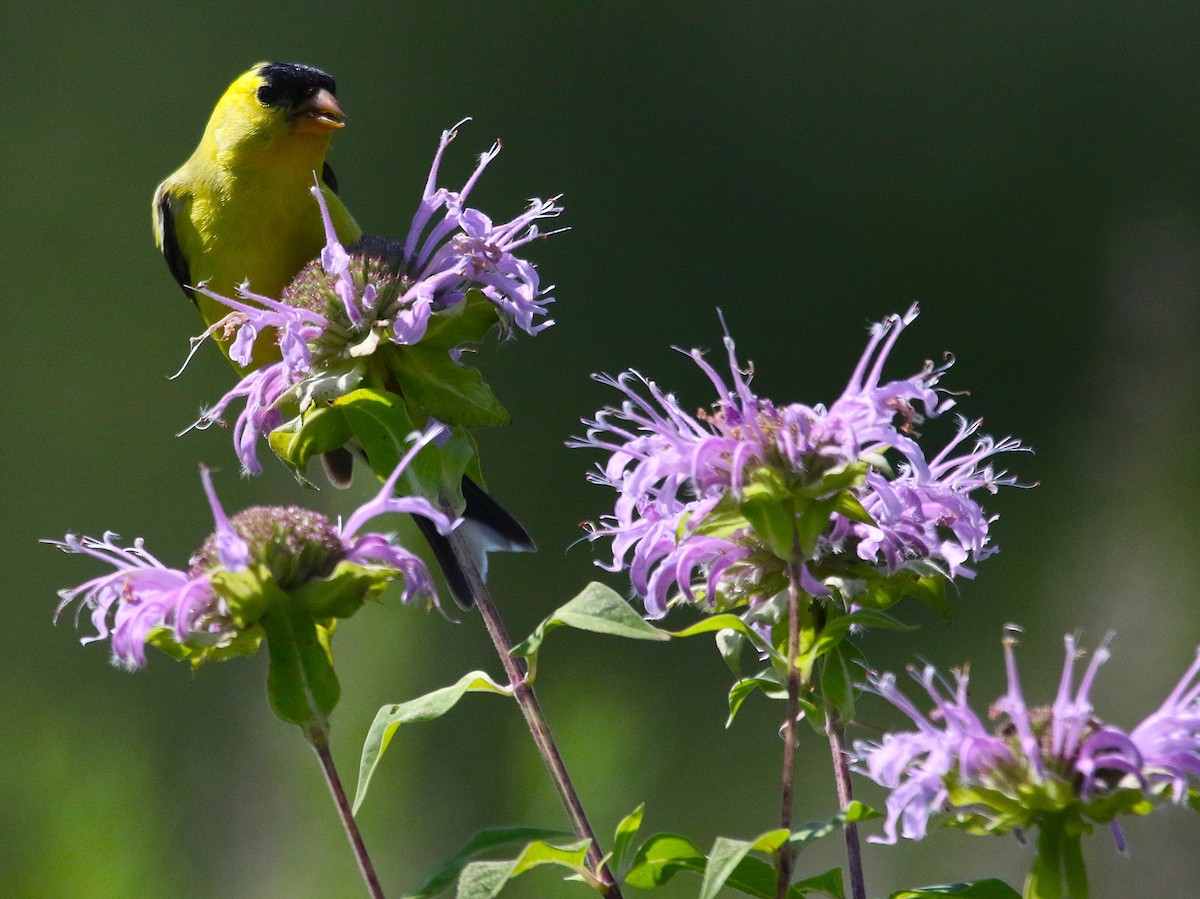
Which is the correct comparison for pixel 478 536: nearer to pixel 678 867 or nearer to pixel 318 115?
pixel 678 867

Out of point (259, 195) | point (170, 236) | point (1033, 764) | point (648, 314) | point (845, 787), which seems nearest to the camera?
point (1033, 764)

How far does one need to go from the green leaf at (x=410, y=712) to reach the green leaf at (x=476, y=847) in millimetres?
46

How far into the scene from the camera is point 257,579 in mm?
632

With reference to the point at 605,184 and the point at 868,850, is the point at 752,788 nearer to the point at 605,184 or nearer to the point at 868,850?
the point at 868,850

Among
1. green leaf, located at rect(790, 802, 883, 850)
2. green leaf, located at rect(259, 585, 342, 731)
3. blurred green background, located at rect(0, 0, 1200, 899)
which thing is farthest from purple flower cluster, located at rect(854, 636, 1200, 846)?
blurred green background, located at rect(0, 0, 1200, 899)

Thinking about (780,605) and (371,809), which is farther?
(371,809)

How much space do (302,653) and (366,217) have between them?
14.0 feet

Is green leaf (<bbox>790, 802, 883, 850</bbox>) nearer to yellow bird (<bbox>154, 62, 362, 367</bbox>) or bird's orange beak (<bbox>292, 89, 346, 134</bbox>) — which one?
yellow bird (<bbox>154, 62, 362, 367</bbox>)

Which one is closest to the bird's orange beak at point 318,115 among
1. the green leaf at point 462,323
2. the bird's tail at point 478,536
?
the bird's tail at point 478,536

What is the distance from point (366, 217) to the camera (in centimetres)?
477

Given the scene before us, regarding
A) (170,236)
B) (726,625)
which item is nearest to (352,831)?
(726,625)

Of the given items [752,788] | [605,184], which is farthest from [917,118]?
[752,788]

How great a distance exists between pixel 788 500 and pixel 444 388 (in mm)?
203

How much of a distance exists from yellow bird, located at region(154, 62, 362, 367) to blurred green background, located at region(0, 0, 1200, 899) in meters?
0.69
